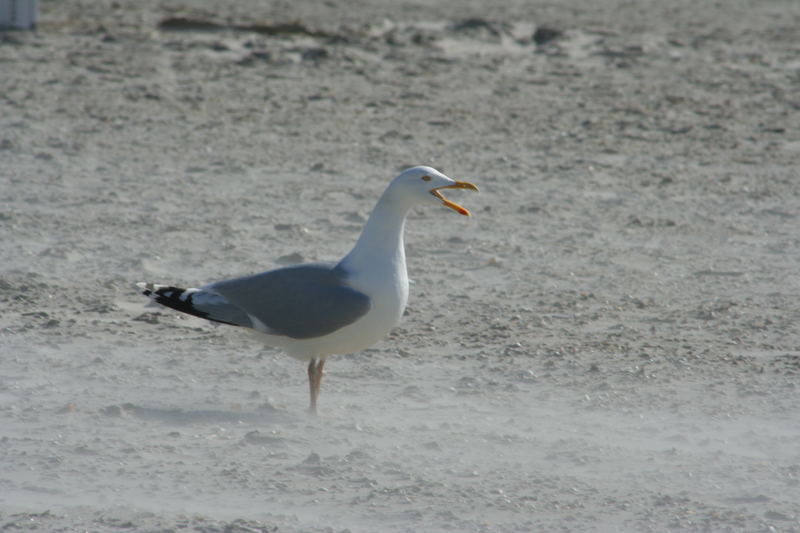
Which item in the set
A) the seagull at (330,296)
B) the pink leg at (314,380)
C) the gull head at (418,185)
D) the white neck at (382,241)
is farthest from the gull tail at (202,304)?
the gull head at (418,185)

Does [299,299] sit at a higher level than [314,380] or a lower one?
higher

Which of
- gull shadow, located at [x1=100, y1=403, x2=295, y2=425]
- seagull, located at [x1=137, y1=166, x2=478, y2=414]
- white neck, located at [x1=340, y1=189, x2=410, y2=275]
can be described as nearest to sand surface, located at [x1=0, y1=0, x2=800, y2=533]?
gull shadow, located at [x1=100, y1=403, x2=295, y2=425]

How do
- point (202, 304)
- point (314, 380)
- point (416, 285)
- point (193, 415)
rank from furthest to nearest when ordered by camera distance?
point (416, 285) < point (202, 304) < point (314, 380) < point (193, 415)

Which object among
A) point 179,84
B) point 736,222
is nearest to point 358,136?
point 179,84

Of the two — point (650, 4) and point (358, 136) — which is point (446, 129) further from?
point (650, 4)

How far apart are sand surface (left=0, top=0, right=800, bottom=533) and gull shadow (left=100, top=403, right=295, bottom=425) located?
0.01 metres

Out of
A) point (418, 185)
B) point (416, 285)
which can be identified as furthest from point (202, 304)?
point (416, 285)

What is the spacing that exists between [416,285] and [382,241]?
5.34ft

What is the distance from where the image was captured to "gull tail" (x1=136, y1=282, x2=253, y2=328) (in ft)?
17.0

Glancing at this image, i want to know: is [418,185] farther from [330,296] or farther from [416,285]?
[416,285]

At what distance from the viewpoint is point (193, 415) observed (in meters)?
5.00

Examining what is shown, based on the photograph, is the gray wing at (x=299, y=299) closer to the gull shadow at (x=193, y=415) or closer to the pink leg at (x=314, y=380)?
the pink leg at (x=314, y=380)

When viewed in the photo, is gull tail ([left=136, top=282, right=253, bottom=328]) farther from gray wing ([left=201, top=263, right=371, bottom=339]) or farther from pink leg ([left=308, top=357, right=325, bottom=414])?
pink leg ([left=308, top=357, right=325, bottom=414])

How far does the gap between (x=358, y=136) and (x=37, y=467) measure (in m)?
6.05
